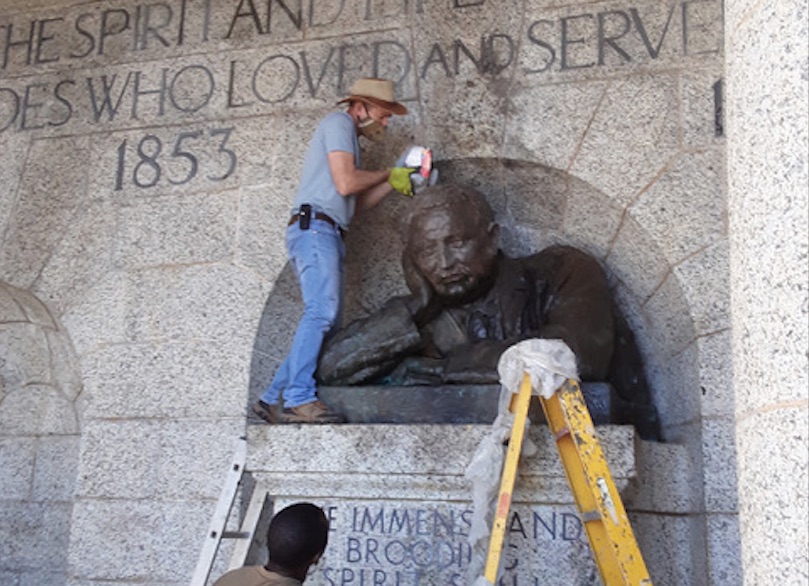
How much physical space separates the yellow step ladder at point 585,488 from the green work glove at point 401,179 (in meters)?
1.47

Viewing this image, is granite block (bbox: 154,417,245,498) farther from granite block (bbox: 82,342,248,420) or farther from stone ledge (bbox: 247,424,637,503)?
stone ledge (bbox: 247,424,637,503)

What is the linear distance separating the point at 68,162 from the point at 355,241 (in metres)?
1.50

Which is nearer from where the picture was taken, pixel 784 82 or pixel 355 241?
pixel 784 82

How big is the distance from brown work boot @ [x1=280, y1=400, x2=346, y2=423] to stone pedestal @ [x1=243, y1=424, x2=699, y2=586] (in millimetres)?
98

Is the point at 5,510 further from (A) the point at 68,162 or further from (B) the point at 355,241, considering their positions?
(B) the point at 355,241

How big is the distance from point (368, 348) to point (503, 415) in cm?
98

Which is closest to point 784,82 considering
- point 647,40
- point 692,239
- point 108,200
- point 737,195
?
point 737,195

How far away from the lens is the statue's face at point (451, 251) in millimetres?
4441

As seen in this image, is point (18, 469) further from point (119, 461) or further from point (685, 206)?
point (685, 206)

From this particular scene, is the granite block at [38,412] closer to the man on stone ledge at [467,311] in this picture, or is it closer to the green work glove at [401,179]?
the man on stone ledge at [467,311]

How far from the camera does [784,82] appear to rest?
1933mm

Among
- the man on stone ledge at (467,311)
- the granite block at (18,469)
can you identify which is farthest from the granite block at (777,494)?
the granite block at (18,469)

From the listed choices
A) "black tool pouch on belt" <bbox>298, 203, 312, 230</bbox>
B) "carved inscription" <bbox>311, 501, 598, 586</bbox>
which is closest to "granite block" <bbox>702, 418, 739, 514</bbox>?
"carved inscription" <bbox>311, 501, 598, 586</bbox>

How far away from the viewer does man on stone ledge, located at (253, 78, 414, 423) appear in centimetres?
440
